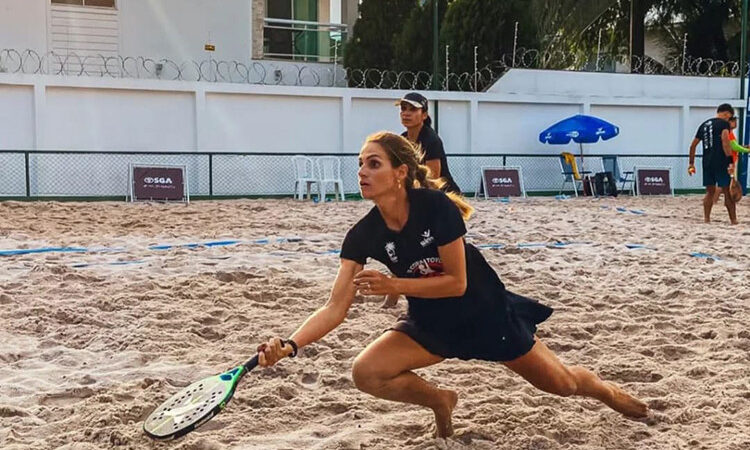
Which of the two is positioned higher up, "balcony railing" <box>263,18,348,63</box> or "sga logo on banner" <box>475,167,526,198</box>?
"balcony railing" <box>263,18,348,63</box>

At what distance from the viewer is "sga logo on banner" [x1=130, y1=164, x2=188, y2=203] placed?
47.0 feet

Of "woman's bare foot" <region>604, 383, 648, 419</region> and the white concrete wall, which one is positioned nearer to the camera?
"woman's bare foot" <region>604, 383, 648, 419</region>

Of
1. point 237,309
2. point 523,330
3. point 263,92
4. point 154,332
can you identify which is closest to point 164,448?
point 523,330

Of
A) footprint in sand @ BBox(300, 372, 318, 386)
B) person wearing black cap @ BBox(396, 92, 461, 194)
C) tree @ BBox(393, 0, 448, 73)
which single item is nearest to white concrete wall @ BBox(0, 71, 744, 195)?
tree @ BBox(393, 0, 448, 73)

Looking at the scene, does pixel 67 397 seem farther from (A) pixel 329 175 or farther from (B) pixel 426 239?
(A) pixel 329 175

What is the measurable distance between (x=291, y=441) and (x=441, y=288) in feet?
3.03

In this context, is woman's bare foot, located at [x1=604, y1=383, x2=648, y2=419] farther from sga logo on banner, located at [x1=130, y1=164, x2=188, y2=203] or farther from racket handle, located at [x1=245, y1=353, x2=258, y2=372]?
sga logo on banner, located at [x1=130, y1=164, x2=188, y2=203]

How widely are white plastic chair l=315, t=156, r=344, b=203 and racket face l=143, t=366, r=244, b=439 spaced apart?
470 inches

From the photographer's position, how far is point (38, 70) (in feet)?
56.4

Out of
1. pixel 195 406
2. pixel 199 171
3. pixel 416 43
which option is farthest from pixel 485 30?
pixel 195 406

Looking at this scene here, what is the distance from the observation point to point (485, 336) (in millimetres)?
3080

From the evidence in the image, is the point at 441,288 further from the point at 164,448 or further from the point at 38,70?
the point at 38,70

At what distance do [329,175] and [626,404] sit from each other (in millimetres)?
12957

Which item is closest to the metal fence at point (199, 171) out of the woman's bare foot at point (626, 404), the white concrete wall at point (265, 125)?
the white concrete wall at point (265, 125)
